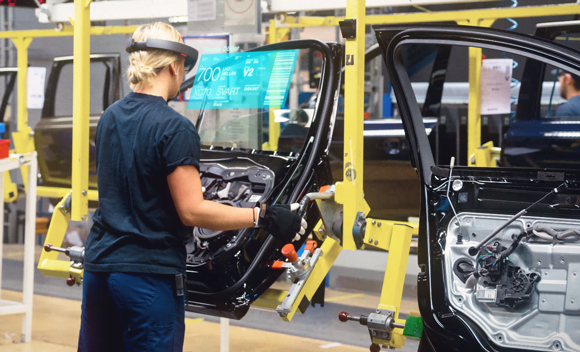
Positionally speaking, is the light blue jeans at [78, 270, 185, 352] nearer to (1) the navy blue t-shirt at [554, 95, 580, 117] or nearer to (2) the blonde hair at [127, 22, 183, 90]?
(2) the blonde hair at [127, 22, 183, 90]

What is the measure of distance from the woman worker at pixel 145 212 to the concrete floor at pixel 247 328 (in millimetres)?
2205

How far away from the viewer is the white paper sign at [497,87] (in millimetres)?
4473

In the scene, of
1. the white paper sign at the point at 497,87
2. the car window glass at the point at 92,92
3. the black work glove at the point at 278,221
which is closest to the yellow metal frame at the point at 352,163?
the white paper sign at the point at 497,87

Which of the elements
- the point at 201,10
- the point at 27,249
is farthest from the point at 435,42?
the point at 27,249

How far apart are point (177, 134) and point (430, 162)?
1.24 m

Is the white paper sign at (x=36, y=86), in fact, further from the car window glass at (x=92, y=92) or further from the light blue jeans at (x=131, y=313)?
the light blue jeans at (x=131, y=313)

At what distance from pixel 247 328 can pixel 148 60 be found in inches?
127

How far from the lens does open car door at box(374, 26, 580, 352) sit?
91.7 inches

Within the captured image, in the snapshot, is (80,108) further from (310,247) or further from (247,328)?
(247,328)

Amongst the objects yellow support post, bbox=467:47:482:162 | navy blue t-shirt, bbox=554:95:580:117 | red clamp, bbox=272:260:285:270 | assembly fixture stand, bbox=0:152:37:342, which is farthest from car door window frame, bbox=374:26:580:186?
assembly fixture stand, bbox=0:152:37:342

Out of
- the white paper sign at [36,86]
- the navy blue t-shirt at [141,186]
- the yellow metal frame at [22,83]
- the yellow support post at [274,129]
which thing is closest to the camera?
the navy blue t-shirt at [141,186]

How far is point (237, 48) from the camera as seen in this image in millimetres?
4020

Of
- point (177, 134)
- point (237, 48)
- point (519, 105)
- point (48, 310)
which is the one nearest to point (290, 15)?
point (237, 48)

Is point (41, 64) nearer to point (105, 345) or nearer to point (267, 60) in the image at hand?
point (267, 60)
